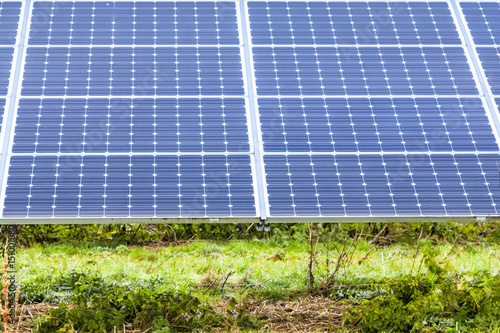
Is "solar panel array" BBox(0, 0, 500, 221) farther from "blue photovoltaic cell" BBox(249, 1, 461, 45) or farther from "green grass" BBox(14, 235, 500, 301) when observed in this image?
"green grass" BBox(14, 235, 500, 301)

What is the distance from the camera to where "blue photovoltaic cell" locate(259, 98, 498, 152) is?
9594 millimetres

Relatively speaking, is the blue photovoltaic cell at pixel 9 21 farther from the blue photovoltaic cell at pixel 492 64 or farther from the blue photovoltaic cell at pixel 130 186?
the blue photovoltaic cell at pixel 492 64

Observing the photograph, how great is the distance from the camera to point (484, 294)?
8.73 m

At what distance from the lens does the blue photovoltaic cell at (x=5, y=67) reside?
32.4 feet

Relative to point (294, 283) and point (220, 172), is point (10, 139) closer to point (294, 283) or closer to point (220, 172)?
point (220, 172)

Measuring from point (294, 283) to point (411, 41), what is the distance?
4.76 m

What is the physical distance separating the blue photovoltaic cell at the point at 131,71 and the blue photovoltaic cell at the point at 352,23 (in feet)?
3.12

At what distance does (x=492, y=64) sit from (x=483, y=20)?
1207 millimetres

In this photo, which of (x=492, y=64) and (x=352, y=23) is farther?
(x=352, y=23)

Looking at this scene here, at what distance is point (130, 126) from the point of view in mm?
9570

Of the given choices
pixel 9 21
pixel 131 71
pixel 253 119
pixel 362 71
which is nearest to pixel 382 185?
pixel 253 119

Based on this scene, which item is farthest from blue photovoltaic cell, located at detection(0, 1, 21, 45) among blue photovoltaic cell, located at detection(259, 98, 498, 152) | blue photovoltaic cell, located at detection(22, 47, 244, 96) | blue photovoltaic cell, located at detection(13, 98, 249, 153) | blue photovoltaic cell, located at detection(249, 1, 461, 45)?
blue photovoltaic cell, located at detection(259, 98, 498, 152)

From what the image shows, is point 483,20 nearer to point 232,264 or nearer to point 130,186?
point 232,264

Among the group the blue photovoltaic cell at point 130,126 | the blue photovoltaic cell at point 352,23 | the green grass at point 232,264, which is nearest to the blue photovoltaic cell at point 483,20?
the blue photovoltaic cell at point 352,23
